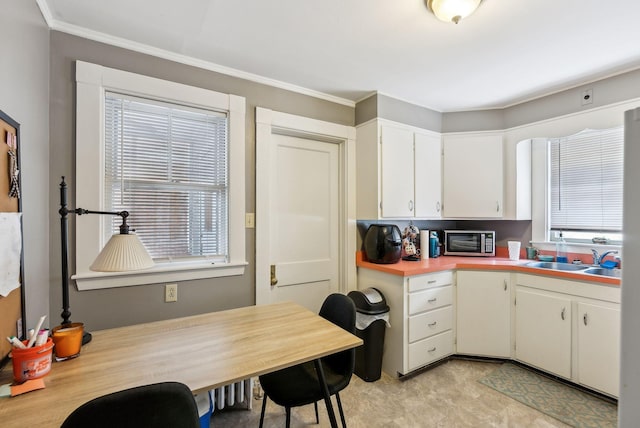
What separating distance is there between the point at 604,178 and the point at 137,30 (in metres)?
3.77

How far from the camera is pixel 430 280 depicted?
97.0 inches

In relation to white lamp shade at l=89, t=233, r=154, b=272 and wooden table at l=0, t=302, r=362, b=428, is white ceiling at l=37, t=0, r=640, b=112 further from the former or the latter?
wooden table at l=0, t=302, r=362, b=428

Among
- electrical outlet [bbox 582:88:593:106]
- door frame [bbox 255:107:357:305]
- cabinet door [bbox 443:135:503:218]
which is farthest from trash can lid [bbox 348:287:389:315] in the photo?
electrical outlet [bbox 582:88:593:106]

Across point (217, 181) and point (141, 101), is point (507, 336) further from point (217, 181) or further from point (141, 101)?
point (141, 101)

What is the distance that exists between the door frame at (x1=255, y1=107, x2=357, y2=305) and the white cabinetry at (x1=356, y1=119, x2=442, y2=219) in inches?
3.8

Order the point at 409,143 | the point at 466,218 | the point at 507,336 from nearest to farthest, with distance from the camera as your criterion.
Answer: the point at 507,336, the point at 409,143, the point at 466,218

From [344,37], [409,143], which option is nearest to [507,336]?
[409,143]

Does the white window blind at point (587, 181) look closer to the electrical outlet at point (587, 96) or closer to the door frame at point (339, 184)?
the electrical outlet at point (587, 96)

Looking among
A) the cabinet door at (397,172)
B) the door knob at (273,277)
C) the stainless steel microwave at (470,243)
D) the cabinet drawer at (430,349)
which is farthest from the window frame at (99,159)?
the stainless steel microwave at (470,243)

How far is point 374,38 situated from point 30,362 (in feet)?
7.43

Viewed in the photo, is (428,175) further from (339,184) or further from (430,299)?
(430,299)

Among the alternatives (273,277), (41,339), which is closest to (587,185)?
(273,277)

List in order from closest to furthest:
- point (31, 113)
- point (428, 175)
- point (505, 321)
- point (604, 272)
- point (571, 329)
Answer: point (31, 113) → point (571, 329) → point (604, 272) → point (505, 321) → point (428, 175)

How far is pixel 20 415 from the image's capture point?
844 mm
